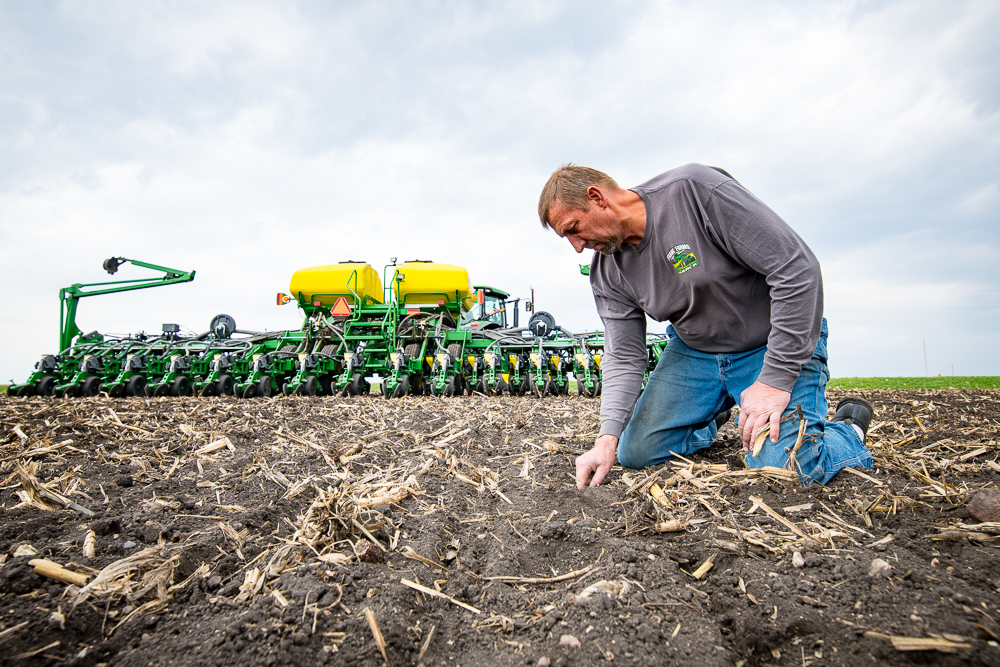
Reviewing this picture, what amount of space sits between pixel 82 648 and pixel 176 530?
71 cm

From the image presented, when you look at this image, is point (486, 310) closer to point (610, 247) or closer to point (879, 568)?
point (610, 247)

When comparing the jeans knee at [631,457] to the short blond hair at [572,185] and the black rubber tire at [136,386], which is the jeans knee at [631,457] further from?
the black rubber tire at [136,386]

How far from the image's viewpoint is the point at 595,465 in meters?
2.57

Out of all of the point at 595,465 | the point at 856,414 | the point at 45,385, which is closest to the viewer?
the point at 595,465

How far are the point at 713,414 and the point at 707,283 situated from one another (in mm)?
917

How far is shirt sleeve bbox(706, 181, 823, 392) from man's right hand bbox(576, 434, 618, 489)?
77cm

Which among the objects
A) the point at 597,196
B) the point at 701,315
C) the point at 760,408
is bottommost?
the point at 760,408

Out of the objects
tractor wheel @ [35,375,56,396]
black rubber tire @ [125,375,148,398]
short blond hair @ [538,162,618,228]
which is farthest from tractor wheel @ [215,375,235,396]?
short blond hair @ [538,162,618,228]

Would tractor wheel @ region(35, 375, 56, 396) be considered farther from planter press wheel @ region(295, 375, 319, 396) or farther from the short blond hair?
the short blond hair


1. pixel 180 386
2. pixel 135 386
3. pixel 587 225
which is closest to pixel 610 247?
pixel 587 225

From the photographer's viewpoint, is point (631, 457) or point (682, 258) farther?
point (631, 457)

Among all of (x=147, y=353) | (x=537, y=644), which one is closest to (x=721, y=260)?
(x=537, y=644)

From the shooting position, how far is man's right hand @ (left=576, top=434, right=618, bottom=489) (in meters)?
2.55

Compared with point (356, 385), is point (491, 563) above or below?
below
